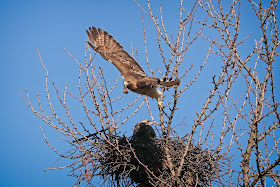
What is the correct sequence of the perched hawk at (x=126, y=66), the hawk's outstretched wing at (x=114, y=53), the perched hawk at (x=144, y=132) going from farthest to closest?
the hawk's outstretched wing at (x=114, y=53), the perched hawk at (x=144, y=132), the perched hawk at (x=126, y=66)

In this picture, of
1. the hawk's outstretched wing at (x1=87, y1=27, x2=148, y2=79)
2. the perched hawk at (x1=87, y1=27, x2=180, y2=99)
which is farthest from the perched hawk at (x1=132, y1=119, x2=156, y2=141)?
the hawk's outstretched wing at (x1=87, y1=27, x2=148, y2=79)

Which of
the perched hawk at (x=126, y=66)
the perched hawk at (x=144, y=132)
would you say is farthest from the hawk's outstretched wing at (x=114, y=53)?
the perched hawk at (x=144, y=132)

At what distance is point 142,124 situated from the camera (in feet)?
22.4

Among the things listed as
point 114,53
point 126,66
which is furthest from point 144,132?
point 114,53

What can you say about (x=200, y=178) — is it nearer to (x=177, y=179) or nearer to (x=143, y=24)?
(x=177, y=179)

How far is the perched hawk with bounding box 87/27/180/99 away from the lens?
608cm

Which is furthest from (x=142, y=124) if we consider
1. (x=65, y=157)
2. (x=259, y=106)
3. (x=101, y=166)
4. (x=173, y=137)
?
(x=259, y=106)

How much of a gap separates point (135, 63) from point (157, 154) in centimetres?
195

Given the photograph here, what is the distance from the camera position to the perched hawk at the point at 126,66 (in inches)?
239

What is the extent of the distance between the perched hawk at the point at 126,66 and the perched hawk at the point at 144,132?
692mm

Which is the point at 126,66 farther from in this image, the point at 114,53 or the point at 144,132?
the point at 144,132

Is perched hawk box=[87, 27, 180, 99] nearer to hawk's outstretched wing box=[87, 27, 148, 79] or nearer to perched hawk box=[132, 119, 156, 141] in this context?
hawk's outstretched wing box=[87, 27, 148, 79]

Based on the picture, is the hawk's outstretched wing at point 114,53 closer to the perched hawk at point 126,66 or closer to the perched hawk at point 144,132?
the perched hawk at point 126,66

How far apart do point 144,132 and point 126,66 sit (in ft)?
4.59
